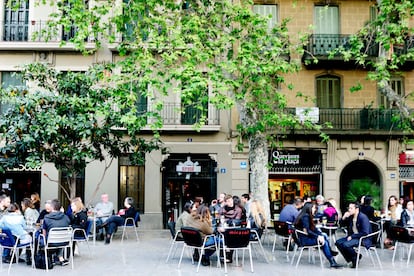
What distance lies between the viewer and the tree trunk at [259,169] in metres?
14.0

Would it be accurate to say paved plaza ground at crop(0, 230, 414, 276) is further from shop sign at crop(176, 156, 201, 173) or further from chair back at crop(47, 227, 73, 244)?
shop sign at crop(176, 156, 201, 173)

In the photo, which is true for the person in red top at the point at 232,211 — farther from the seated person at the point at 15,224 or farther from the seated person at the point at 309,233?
the seated person at the point at 15,224

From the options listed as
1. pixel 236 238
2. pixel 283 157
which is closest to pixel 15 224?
pixel 236 238

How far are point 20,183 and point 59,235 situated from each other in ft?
34.9

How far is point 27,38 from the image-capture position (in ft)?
64.4

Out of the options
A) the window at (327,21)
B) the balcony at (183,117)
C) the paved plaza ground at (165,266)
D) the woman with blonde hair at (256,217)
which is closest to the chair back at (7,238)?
the paved plaza ground at (165,266)

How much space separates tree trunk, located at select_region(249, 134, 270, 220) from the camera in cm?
1403

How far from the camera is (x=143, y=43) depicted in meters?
13.6

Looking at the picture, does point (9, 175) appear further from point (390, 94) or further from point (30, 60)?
point (390, 94)

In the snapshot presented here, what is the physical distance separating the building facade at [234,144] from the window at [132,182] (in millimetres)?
42

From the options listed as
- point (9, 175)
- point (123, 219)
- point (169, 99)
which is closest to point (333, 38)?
point (169, 99)

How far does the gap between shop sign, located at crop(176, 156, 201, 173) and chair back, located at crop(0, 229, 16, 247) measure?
32.8 feet

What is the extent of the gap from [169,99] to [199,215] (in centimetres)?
985

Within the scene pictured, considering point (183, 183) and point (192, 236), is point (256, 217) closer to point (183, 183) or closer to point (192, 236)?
point (192, 236)
